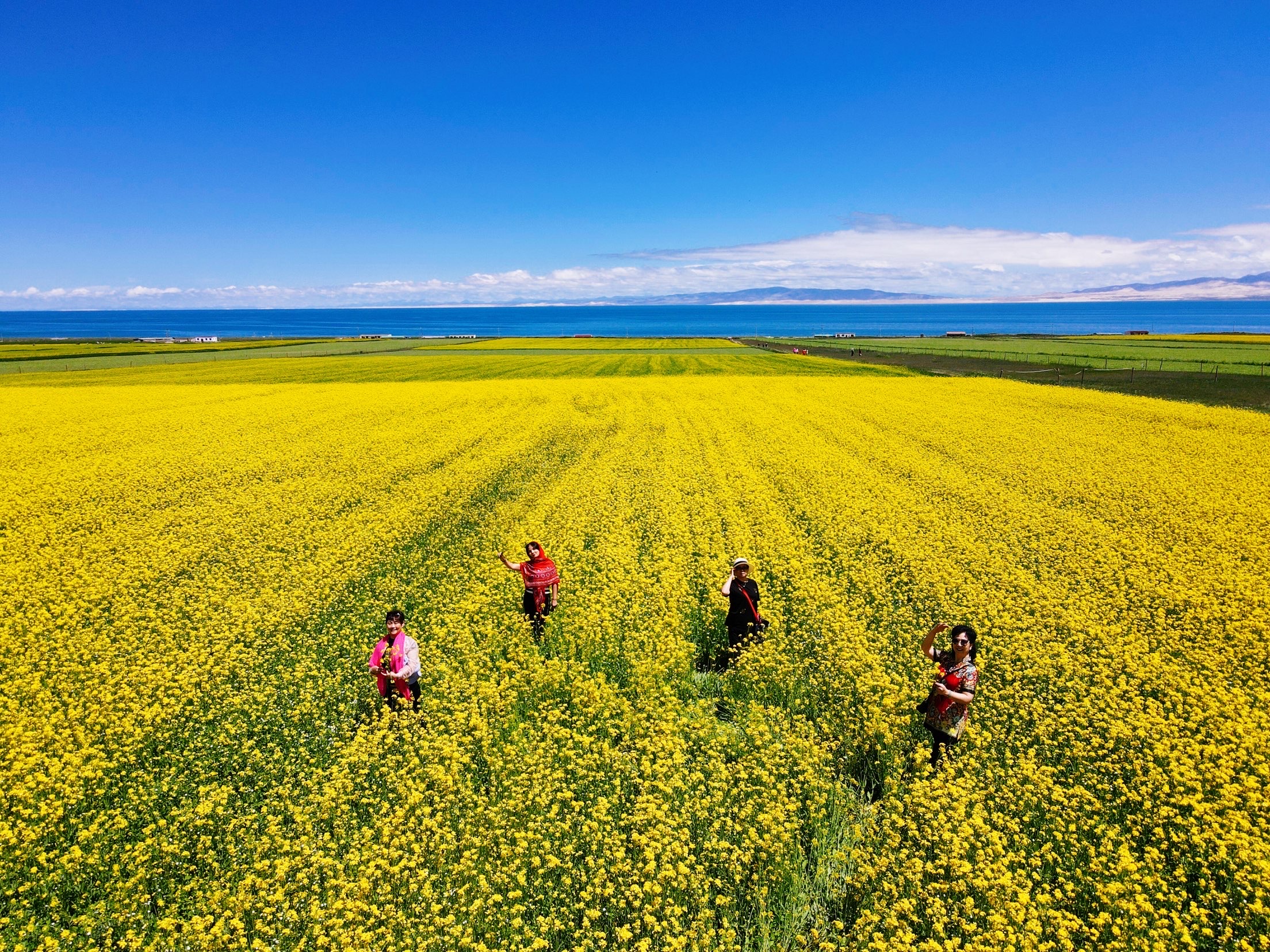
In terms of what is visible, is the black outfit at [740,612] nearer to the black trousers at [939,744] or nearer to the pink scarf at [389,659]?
the black trousers at [939,744]

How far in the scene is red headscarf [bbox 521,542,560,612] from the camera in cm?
1083

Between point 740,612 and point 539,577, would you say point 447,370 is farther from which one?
point 740,612

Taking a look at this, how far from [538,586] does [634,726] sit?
322 cm

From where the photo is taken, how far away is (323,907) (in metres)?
5.94

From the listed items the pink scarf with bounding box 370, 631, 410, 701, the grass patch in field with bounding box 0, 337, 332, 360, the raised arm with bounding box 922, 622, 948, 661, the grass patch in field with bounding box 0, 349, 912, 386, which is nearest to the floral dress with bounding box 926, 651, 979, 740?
the raised arm with bounding box 922, 622, 948, 661

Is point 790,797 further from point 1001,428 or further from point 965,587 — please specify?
point 1001,428

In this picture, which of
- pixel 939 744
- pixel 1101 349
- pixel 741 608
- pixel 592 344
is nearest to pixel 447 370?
pixel 592 344

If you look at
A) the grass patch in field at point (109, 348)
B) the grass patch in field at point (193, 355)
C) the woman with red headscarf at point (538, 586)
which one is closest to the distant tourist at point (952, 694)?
the woman with red headscarf at point (538, 586)

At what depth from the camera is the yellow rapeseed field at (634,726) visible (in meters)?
5.89

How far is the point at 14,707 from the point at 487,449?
735 inches

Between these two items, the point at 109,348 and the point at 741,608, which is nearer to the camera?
the point at 741,608

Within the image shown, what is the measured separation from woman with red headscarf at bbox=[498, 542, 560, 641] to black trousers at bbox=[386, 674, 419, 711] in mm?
2321

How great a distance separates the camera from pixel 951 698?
7453 mm

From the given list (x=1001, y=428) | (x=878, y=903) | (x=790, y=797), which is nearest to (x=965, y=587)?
(x=790, y=797)
